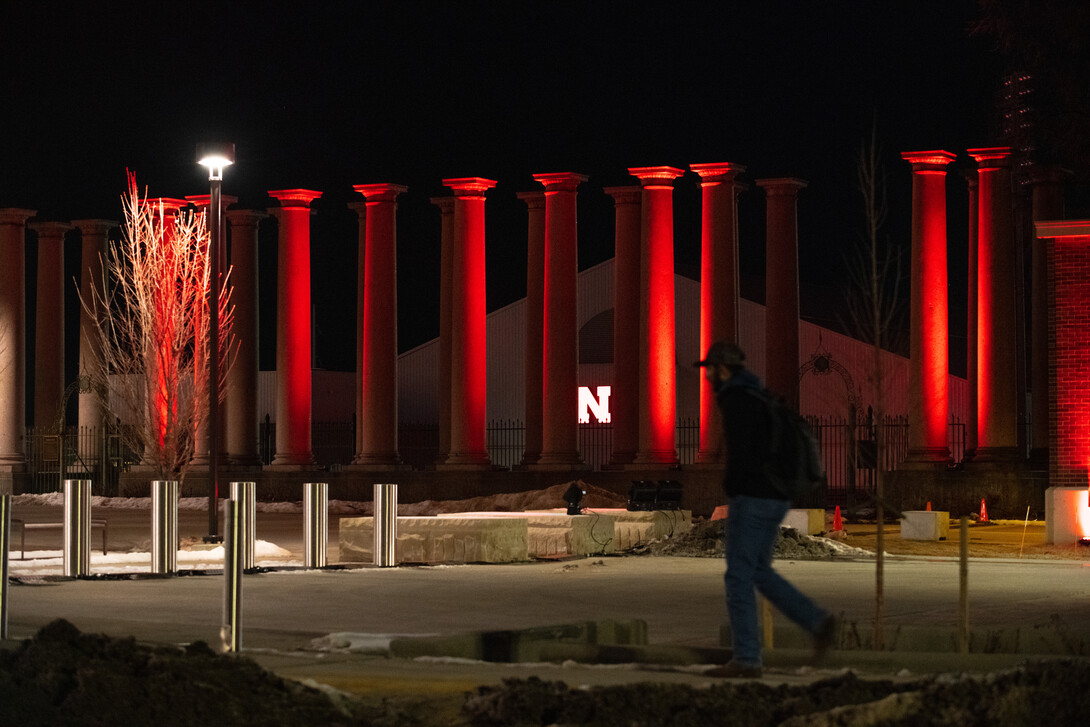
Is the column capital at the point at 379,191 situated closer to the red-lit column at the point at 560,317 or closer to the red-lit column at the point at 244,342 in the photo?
the red-lit column at the point at 560,317

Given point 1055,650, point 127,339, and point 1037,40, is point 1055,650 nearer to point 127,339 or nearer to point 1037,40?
point 127,339

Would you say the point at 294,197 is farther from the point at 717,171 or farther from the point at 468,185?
the point at 717,171

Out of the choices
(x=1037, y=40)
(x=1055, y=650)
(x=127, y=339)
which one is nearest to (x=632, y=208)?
(x=1037, y=40)

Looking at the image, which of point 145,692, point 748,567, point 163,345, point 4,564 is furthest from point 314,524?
point 145,692

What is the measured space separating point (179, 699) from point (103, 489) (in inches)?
1672

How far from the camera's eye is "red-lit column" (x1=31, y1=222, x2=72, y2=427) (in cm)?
4991

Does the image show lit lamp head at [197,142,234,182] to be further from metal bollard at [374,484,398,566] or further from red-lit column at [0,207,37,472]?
red-lit column at [0,207,37,472]

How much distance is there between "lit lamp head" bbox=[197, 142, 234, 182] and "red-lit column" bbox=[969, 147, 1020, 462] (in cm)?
2074

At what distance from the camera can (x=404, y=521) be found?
2356cm

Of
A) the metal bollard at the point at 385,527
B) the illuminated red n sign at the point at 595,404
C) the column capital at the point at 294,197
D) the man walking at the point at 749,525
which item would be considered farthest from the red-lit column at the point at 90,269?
the man walking at the point at 749,525

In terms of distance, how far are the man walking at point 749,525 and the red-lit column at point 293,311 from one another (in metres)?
35.8

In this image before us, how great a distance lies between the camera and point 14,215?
48.6 metres

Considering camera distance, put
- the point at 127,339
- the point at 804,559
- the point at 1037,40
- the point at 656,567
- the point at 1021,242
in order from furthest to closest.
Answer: the point at 1021,242 → the point at 1037,40 → the point at 127,339 → the point at 804,559 → the point at 656,567

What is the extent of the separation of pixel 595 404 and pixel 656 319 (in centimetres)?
2158
